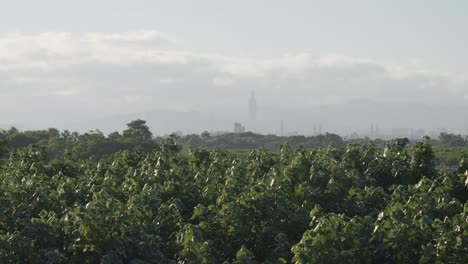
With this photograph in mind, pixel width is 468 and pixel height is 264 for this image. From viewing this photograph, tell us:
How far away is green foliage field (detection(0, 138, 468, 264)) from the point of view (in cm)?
1104

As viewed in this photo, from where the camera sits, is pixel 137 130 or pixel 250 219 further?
pixel 137 130

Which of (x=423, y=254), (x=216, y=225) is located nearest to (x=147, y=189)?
(x=216, y=225)

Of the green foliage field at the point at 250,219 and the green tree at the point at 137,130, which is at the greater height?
the green tree at the point at 137,130

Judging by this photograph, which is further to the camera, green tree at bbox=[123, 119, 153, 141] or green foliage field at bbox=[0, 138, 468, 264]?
green tree at bbox=[123, 119, 153, 141]

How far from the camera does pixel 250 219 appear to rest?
13312 mm

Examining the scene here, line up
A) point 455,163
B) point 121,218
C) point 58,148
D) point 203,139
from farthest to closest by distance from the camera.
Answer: point 203,139, point 58,148, point 455,163, point 121,218

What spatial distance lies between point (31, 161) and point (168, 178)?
901cm

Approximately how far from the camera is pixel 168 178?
1712 centimetres

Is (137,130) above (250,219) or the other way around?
above

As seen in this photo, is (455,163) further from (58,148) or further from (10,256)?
(10,256)

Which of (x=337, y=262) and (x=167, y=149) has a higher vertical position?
(x=167, y=149)

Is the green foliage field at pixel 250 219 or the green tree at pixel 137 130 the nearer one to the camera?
the green foliage field at pixel 250 219

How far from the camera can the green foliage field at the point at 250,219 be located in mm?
11039

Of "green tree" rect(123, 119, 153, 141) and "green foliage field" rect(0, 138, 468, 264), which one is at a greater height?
"green tree" rect(123, 119, 153, 141)
